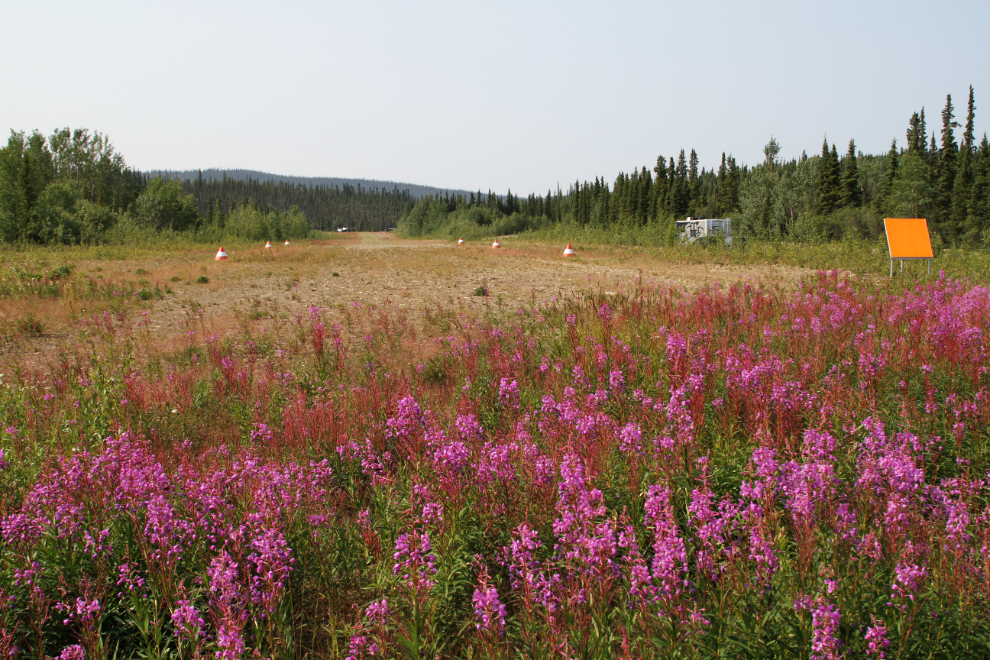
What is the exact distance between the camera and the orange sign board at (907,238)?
13938mm

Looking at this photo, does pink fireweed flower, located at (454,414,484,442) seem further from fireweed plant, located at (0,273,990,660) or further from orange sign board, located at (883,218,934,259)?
orange sign board, located at (883,218,934,259)

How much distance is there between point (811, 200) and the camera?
61.5 m

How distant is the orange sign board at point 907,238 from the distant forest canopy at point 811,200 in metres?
8.01

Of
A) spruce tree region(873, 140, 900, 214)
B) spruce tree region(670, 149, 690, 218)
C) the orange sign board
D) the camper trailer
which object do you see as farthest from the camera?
spruce tree region(670, 149, 690, 218)

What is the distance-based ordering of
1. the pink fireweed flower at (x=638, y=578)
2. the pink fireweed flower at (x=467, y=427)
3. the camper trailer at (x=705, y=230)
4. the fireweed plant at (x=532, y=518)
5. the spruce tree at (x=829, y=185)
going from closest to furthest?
the pink fireweed flower at (x=638, y=578) < the fireweed plant at (x=532, y=518) < the pink fireweed flower at (x=467, y=427) < the camper trailer at (x=705, y=230) < the spruce tree at (x=829, y=185)

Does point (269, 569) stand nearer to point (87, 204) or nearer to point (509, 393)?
point (509, 393)

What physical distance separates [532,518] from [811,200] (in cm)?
6958

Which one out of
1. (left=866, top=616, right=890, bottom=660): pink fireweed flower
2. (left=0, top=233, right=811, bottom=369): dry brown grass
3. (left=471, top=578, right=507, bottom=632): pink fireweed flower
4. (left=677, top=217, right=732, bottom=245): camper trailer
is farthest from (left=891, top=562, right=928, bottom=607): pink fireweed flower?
(left=677, top=217, right=732, bottom=245): camper trailer

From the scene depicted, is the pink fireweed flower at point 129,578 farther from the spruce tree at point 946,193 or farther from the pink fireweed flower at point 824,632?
the spruce tree at point 946,193

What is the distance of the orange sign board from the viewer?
1394 cm

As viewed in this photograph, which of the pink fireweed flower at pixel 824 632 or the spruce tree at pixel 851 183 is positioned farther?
the spruce tree at pixel 851 183

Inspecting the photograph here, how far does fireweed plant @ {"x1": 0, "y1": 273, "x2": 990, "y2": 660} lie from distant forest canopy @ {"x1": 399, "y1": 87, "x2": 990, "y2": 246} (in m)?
21.8

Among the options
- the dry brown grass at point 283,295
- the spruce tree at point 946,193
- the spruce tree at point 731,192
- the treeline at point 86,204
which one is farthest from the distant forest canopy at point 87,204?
the spruce tree at point 946,193

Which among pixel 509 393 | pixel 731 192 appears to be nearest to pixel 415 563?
pixel 509 393
